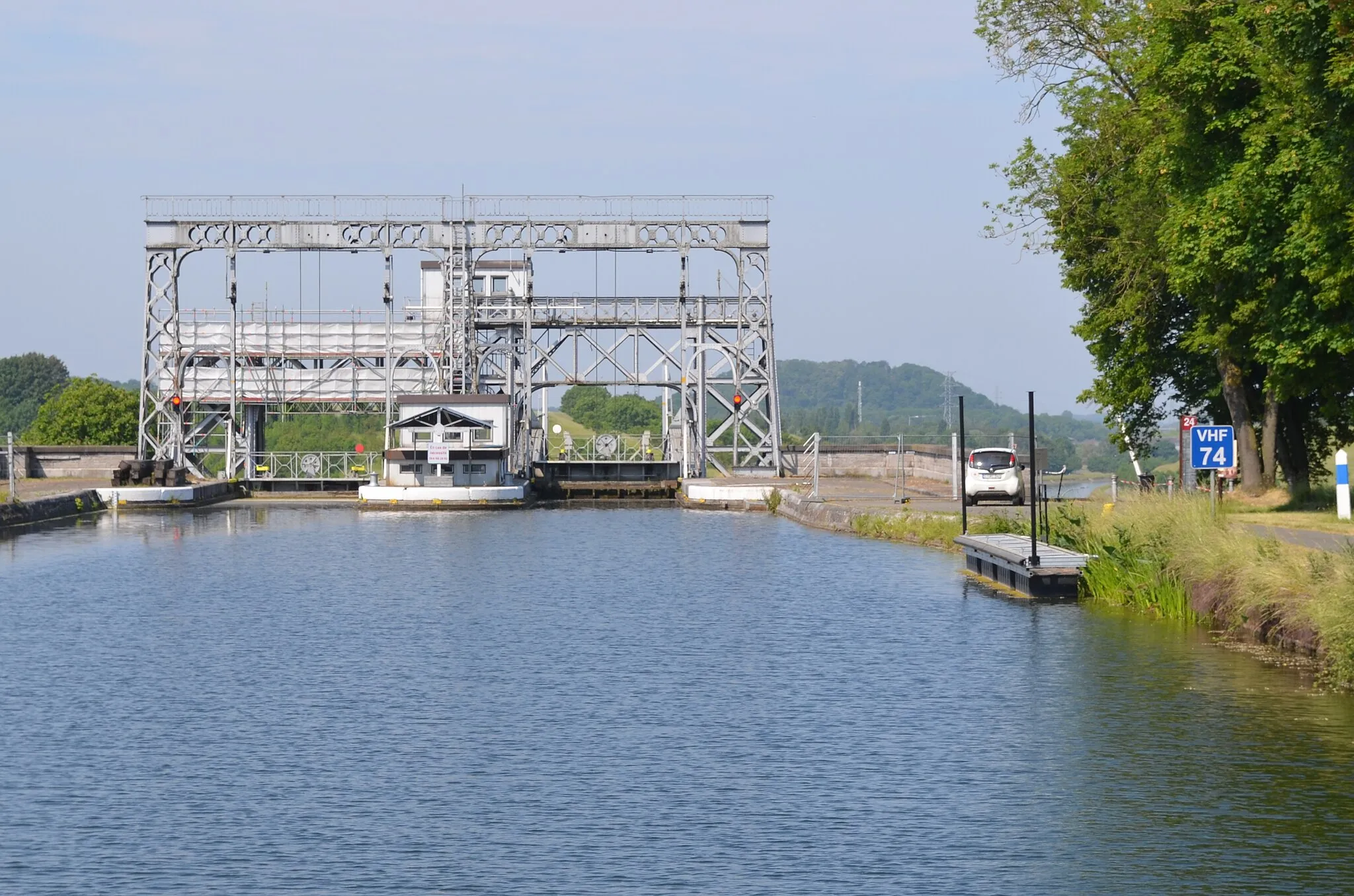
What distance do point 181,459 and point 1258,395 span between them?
1985 inches

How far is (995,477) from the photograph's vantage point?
51625mm

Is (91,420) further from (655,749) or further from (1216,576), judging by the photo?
(655,749)

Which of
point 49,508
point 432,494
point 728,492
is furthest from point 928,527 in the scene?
point 49,508

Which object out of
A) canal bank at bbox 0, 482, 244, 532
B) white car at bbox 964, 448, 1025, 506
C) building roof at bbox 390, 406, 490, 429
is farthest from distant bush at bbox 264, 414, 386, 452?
white car at bbox 964, 448, 1025, 506

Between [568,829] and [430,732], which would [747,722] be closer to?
[430,732]

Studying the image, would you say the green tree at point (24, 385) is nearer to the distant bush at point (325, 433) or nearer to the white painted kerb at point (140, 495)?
the distant bush at point (325, 433)

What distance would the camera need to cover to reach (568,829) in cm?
1527

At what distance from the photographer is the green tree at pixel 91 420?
108062 millimetres

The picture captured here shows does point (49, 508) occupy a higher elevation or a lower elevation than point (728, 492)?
lower

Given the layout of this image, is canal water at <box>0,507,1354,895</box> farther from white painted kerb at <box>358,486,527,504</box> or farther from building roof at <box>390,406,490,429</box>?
building roof at <box>390,406,490,429</box>

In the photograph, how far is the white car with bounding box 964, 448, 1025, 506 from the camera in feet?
169

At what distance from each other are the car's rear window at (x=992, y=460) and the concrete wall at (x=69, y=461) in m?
43.1

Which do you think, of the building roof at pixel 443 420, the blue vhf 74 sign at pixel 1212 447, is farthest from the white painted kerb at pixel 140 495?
the blue vhf 74 sign at pixel 1212 447

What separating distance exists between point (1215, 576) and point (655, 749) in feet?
41.9
